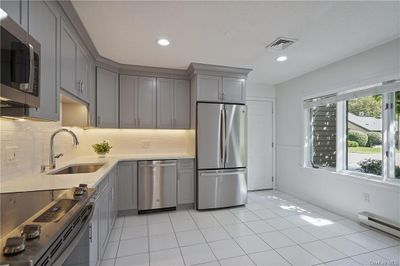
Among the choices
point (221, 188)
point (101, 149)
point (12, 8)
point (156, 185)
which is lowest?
point (221, 188)

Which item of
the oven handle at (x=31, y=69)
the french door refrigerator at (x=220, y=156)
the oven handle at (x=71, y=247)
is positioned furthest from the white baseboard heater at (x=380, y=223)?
the oven handle at (x=31, y=69)

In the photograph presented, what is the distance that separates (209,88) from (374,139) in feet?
8.50

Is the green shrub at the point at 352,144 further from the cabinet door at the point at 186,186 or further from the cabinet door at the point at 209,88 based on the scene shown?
the cabinet door at the point at 186,186

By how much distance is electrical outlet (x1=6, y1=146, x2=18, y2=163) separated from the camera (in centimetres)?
155

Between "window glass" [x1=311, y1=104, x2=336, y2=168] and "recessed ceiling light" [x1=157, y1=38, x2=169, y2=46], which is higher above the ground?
"recessed ceiling light" [x1=157, y1=38, x2=169, y2=46]

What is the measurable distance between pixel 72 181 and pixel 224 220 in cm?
221

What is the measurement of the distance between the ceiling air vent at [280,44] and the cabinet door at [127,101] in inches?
91.2

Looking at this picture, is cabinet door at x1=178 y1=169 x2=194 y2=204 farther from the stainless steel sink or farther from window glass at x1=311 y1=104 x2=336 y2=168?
window glass at x1=311 y1=104 x2=336 y2=168

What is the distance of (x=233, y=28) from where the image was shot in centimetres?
222

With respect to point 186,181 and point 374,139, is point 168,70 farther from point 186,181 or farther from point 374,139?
point 374,139

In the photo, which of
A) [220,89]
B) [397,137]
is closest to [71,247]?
[220,89]

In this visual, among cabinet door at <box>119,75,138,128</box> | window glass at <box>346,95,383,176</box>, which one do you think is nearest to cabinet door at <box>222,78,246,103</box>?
cabinet door at <box>119,75,138,128</box>

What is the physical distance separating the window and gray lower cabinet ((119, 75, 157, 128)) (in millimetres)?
A: 2989

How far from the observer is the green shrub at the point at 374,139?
2.78m
